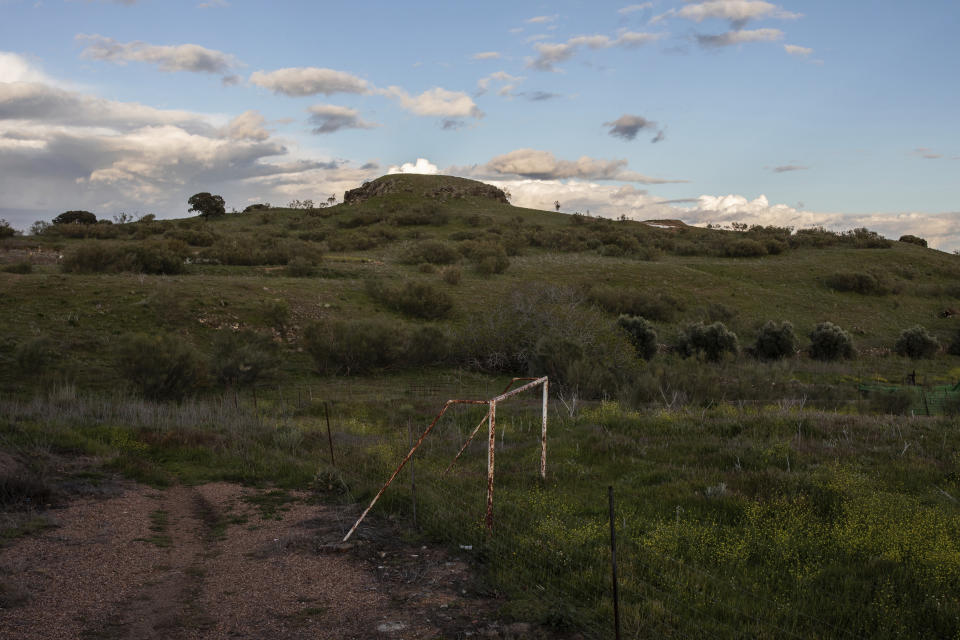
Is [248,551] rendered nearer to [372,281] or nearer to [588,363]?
[588,363]

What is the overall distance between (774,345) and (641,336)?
6.59 m

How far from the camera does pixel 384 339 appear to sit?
22.8 metres

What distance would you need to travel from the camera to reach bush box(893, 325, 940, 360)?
2942cm

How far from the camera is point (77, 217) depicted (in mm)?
64062

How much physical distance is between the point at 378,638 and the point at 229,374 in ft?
50.7

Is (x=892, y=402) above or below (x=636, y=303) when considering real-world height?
below

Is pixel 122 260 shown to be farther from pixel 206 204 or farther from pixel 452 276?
pixel 206 204

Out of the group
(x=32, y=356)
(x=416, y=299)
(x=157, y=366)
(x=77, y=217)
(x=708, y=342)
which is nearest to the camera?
(x=157, y=366)

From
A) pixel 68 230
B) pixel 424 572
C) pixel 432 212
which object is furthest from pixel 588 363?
pixel 432 212

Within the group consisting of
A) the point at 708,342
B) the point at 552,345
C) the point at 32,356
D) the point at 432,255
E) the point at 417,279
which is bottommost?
the point at 708,342

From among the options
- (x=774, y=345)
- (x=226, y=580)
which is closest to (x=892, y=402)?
(x=774, y=345)

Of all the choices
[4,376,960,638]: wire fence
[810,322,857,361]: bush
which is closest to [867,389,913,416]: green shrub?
[4,376,960,638]: wire fence

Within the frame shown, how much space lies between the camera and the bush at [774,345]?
2811 cm

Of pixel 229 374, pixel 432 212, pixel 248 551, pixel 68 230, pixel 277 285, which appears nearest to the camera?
pixel 248 551
